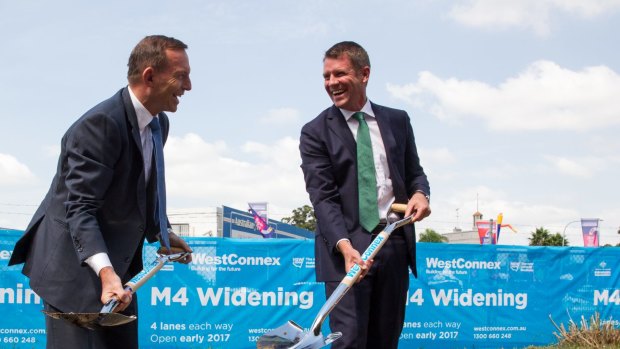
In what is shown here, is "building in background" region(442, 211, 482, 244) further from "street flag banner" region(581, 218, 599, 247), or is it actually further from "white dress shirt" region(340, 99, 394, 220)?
"white dress shirt" region(340, 99, 394, 220)

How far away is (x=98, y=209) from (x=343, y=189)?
4.18 feet

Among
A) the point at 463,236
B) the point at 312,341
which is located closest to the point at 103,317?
the point at 312,341

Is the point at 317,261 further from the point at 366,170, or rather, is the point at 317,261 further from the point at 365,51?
the point at 365,51

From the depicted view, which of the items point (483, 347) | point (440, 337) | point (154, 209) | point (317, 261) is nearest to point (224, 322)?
point (440, 337)

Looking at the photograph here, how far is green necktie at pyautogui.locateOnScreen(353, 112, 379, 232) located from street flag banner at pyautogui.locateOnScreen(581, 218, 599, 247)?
31.0 metres

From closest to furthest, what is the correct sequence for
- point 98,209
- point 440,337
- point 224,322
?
point 98,209 < point 224,322 < point 440,337

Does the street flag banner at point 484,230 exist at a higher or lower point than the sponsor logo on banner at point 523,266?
higher

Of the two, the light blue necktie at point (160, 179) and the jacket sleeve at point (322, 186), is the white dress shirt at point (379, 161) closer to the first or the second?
the jacket sleeve at point (322, 186)

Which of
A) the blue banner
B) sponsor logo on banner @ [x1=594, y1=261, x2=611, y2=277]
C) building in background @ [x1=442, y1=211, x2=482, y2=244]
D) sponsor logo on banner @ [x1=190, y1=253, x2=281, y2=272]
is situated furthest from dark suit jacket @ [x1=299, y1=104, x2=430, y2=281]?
building in background @ [x1=442, y1=211, x2=482, y2=244]

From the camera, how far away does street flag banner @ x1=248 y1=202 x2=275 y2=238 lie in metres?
29.9

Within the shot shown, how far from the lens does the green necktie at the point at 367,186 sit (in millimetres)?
3770

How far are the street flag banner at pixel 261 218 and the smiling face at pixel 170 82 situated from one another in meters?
26.0

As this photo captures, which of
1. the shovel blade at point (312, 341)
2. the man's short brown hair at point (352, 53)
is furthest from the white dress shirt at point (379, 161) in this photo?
the shovel blade at point (312, 341)

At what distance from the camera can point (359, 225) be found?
149 inches
